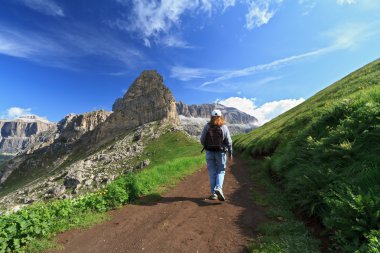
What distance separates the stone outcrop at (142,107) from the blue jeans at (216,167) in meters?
129

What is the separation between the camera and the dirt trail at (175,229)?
719cm

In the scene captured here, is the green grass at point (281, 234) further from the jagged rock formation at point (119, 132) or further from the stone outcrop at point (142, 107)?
the stone outcrop at point (142, 107)

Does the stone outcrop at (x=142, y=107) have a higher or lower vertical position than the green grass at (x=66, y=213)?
higher

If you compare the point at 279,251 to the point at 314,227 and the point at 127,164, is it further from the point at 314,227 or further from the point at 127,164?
the point at 127,164

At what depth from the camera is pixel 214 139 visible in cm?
1143

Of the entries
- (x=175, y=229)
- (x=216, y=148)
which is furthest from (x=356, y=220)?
(x=216, y=148)

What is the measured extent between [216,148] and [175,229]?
420 centimetres

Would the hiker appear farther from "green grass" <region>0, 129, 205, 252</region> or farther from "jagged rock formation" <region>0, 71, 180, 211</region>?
"jagged rock formation" <region>0, 71, 180, 211</region>

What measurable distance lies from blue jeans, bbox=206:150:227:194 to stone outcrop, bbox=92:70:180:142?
129 m

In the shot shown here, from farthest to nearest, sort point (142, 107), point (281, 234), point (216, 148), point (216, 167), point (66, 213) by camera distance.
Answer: point (142, 107), point (216, 167), point (216, 148), point (66, 213), point (281, 234)

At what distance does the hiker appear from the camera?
11.4m

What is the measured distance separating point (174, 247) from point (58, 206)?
5037 millimetres

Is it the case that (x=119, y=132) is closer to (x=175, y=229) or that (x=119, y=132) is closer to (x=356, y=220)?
(x=175, y=229)

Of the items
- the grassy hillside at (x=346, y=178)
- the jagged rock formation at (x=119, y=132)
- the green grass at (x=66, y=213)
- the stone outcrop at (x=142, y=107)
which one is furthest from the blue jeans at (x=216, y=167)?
the stone outcrop at (x=142, y=107)
